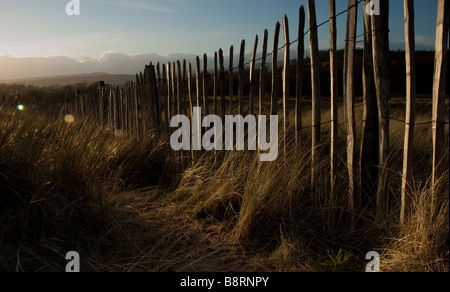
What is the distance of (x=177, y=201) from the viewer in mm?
4582

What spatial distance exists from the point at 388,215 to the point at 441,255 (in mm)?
648

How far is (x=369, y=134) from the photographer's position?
3.25 m

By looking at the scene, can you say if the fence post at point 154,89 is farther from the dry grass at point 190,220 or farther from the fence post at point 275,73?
the fence post at point 275,73

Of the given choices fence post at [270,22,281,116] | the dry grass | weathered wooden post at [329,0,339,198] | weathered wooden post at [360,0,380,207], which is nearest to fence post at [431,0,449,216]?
the dry grass

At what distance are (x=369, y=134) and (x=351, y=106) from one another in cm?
28

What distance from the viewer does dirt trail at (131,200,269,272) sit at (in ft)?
9.71

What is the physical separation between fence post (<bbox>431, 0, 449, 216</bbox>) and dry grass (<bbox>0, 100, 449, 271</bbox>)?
0.20 feet

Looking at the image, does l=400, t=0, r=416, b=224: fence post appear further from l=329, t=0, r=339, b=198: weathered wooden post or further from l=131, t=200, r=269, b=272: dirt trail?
l=131, t=200, r=269, b=272: dirt trail

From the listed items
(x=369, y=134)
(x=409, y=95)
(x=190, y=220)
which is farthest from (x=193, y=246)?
(x=409, y=95)

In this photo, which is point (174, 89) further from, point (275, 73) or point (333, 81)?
point (333, 81)

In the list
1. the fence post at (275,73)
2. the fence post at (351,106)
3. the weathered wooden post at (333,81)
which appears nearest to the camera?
the fence post at (351,106)

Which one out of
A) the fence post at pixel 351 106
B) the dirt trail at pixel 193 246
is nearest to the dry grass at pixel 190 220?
the dirt trail at pixel 193 246

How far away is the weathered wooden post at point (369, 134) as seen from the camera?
3.18m

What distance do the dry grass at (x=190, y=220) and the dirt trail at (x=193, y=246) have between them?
0.02 meters
